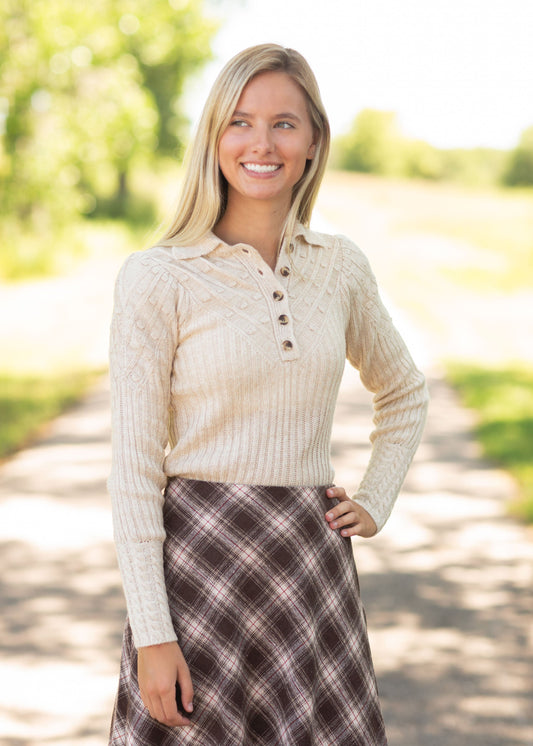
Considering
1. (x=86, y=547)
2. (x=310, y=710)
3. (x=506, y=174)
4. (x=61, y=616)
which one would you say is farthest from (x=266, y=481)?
(x=506, y=174)

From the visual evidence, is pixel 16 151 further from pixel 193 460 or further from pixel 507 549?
pixel 193 460

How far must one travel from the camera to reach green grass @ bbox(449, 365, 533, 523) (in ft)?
20.9

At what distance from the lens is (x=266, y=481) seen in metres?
1.84

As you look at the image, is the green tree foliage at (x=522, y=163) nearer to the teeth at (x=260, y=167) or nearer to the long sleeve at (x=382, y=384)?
the long sleeve at (x=382, y=384)

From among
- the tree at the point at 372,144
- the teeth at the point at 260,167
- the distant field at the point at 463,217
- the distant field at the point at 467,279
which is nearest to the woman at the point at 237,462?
the teeth at the point at 260,167

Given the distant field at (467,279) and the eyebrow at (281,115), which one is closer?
the eyebrow at (281,115)

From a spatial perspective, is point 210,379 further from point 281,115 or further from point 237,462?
point 281,115

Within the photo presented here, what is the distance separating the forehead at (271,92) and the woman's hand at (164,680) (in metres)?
1.08

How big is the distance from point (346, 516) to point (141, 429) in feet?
1.66

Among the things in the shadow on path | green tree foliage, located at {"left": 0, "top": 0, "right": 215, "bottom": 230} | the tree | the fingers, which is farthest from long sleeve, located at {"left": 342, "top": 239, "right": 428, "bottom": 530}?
the tree

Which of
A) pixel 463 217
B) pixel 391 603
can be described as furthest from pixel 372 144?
pixel 391 603

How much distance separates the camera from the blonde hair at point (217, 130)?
186 centimetres

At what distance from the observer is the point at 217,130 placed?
6.18ft

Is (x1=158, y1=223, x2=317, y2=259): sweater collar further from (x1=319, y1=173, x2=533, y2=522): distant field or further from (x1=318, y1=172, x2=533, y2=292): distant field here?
(x1=318, y1=172, x2=533, y2=292): distant field
